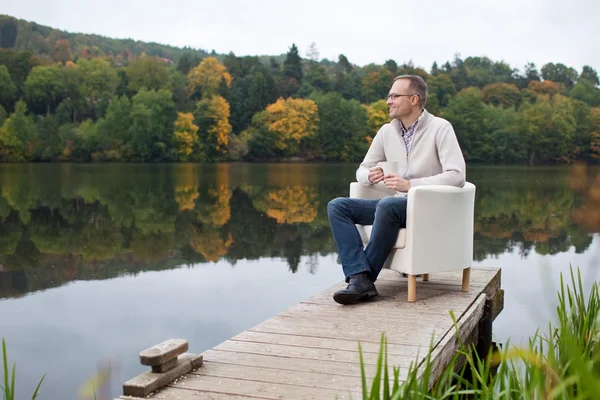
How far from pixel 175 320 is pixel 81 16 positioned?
96.5 metres

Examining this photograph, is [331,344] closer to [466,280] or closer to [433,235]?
[433,235]

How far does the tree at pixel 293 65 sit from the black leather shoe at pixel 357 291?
67819 mm

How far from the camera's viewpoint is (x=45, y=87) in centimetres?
5956

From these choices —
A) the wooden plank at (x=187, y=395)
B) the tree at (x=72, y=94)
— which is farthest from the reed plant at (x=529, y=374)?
the tree at (x=72, y=94)

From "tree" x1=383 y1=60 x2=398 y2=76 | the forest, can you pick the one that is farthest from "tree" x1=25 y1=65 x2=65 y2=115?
"tree" x1=383 y1=60 x2=398 y2=76

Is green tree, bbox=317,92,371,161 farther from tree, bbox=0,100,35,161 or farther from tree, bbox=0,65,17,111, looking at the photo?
tree, bbox=0,65,17,111

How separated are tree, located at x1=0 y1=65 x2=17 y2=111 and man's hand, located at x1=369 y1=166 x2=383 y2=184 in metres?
60.3

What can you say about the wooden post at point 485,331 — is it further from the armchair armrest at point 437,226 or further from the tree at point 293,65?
the tree at point 293,65

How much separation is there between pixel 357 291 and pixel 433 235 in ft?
1.87

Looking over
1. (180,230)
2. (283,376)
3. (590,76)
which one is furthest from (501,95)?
(283,376)

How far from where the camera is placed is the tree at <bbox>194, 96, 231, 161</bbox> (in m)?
55.1

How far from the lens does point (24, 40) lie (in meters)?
81.6

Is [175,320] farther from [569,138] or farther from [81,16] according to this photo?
[81,16]

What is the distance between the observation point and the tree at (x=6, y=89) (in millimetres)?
58250
